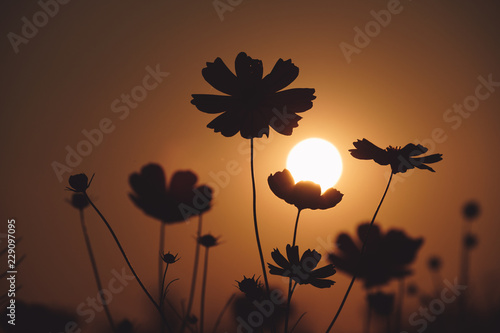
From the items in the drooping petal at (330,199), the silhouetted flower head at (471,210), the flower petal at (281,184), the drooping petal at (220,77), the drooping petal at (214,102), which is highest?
the drooping petal at (220,77)

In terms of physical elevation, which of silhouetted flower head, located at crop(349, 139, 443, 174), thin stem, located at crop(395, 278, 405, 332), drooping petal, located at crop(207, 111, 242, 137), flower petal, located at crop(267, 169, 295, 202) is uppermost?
drooping petal, located at crop(207, 111, 242, 137)

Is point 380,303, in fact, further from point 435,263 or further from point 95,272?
point 95,272

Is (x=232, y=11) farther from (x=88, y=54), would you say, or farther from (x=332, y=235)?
(x=332, y=235)

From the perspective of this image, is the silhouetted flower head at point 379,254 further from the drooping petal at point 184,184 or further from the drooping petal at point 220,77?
the drooping petal at point 220,77

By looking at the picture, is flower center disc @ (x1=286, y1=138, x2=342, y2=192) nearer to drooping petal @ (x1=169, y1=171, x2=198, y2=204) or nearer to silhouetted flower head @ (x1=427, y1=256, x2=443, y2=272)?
drooping petal @ (x1=169, y1=171, x2=198, y2=204)

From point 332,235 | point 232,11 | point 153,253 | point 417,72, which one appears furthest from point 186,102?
point 417,72

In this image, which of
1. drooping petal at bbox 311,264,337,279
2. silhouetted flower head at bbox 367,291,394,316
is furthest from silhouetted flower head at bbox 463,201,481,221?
drooping petal at bbox 311,264,337,279

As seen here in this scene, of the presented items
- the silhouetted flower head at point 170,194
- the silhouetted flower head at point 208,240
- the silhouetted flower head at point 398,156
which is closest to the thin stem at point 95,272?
the silhouetted flower head at point 170,194
